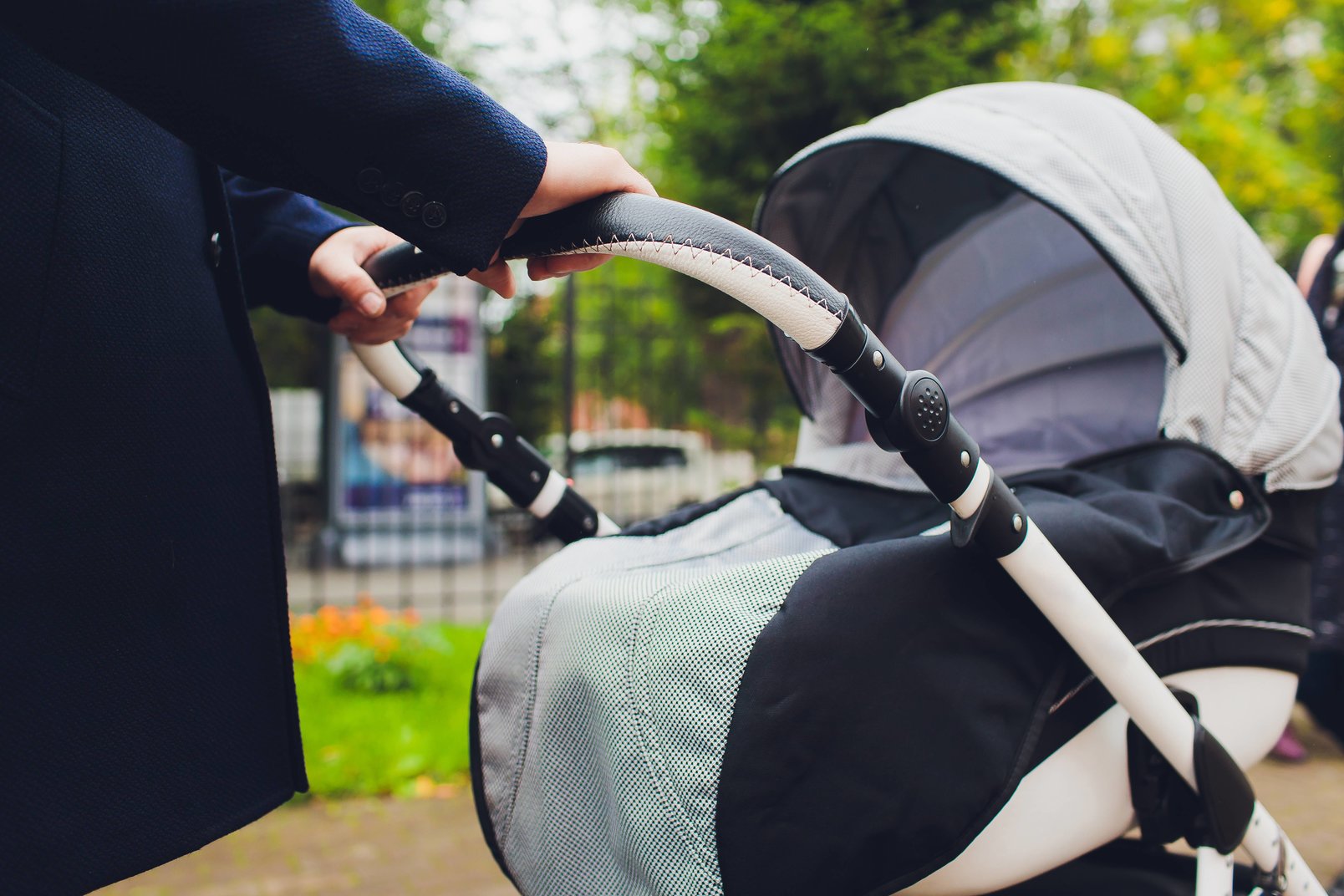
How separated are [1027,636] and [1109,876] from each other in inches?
24.0

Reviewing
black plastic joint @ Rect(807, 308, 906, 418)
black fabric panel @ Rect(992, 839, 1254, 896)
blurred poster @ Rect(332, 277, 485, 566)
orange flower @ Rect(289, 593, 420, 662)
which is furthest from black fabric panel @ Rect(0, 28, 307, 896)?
blurred poster @ Rect(332, 277, 485, 566)

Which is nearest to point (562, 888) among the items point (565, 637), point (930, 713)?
point (565, 637)

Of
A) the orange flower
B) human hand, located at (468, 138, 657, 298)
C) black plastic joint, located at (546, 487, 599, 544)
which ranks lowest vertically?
the orange flower

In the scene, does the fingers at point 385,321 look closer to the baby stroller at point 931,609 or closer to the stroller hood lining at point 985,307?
the baby stroller at point 931,609

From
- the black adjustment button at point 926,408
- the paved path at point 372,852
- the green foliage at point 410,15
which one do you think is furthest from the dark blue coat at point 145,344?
the green foliage at point 410,15

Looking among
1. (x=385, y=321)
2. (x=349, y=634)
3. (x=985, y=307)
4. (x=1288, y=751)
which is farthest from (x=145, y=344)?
(x=1288, y=751)

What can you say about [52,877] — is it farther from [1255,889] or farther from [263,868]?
[263,868]

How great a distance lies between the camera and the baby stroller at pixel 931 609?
115 centimetres

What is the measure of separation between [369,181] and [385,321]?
665 millimetres

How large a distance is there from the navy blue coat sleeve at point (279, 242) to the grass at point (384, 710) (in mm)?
2102

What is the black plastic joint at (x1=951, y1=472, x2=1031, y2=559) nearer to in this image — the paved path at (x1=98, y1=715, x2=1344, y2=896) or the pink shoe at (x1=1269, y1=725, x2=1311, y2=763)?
the paved path at (x1=98, y1=715, x2=1344, y2=896)

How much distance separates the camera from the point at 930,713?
119cm

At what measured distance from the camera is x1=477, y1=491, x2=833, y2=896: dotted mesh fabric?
1167 millimetres

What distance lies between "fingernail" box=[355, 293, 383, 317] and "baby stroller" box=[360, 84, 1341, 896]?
0.09 meters
